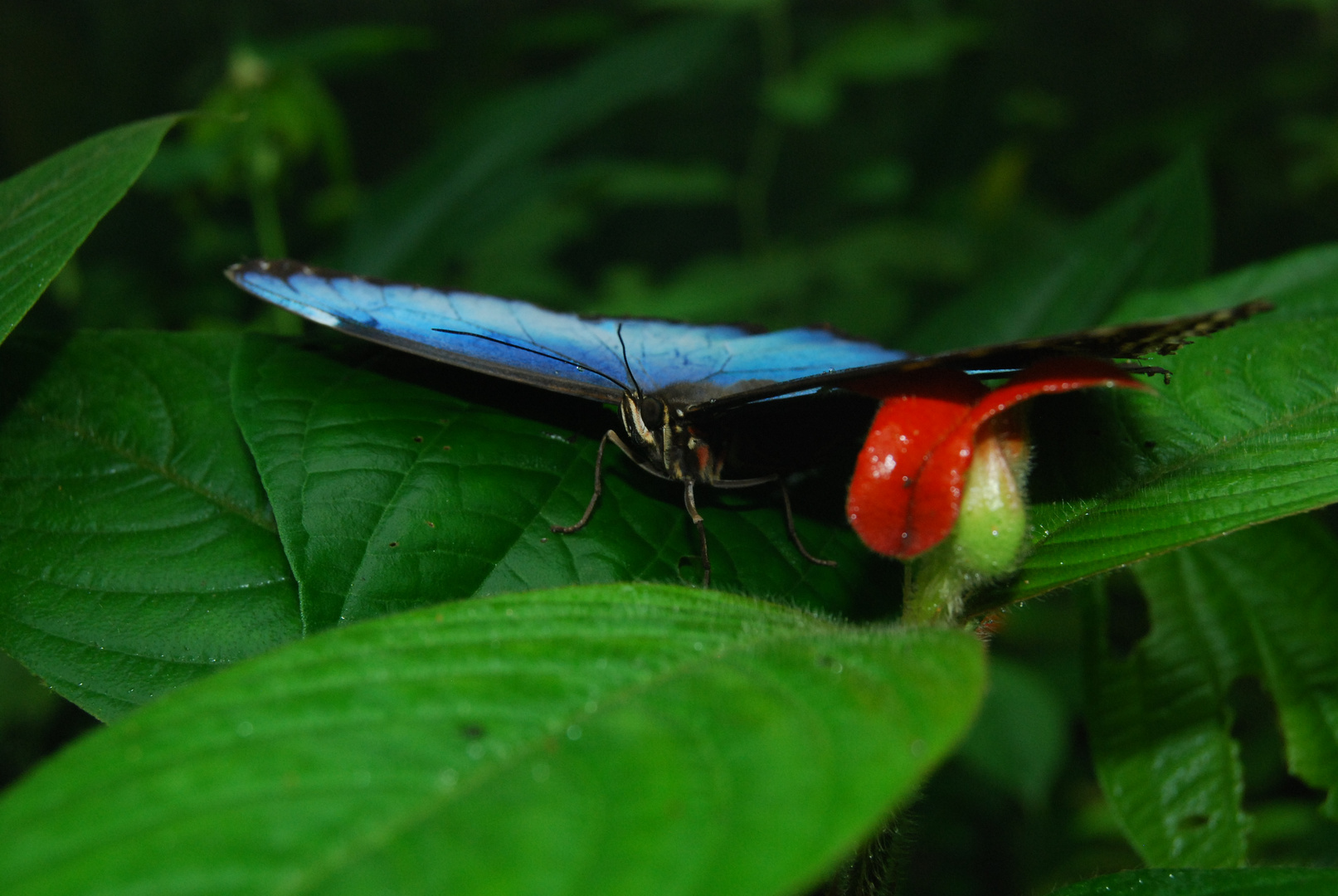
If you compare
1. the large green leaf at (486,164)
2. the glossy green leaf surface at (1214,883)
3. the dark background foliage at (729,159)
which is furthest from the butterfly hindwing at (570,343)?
the large green leaf at (486,164)

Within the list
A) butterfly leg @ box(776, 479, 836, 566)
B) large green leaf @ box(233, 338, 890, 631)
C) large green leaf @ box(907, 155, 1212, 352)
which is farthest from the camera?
large green leaf @ box(907, 155, 1212, 352)

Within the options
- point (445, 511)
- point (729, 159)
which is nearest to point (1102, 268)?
point (445, 511)

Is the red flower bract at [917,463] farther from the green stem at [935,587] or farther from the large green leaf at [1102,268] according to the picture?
the large green leaf at [1102,268]

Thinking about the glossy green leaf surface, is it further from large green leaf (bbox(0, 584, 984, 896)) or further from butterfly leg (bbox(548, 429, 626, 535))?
butterfly leg (bbox(548, 429, 626, 535))

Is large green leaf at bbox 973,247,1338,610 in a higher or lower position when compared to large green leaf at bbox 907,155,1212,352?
lower

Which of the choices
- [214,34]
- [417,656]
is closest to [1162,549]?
[417,656]

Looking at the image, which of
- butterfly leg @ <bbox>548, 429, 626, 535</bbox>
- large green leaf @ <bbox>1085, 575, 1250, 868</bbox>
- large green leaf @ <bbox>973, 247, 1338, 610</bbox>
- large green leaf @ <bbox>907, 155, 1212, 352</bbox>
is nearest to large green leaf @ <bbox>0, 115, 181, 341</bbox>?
butterfly leg @ <bbox>548, 429, 626, 535</bbox>
